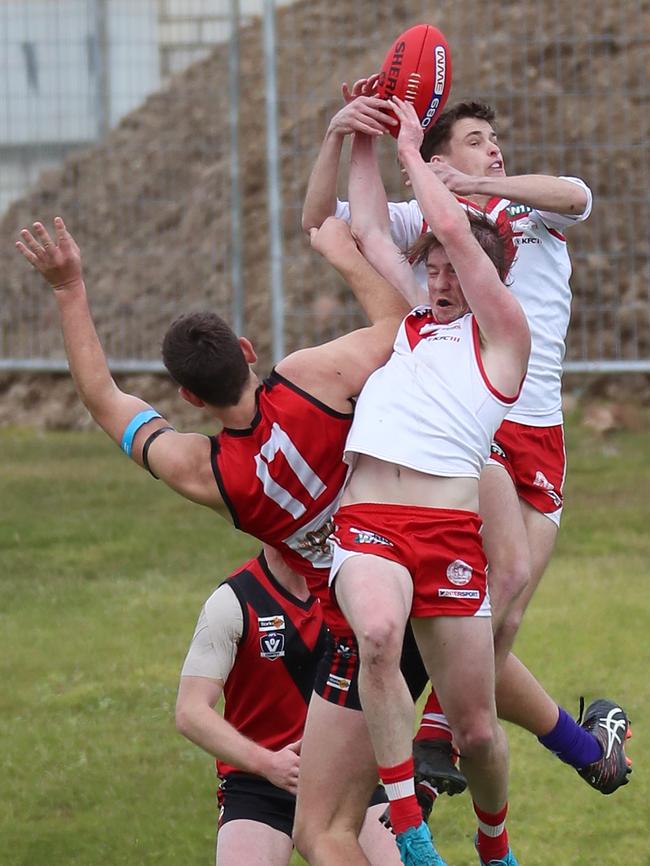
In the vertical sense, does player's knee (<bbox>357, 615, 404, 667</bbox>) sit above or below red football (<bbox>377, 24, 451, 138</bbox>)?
below

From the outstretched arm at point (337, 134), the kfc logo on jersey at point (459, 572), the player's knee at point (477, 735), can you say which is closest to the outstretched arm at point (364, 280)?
the outstretched arm at point (337, 134)

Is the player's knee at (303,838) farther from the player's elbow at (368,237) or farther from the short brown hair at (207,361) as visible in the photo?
the player's elbow at (368,237)

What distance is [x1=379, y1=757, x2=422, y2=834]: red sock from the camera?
4.11 m

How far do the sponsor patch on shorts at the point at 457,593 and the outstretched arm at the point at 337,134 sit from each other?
1.43 m

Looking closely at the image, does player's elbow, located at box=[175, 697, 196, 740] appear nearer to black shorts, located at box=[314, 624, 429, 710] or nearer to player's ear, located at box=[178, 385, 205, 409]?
black shorts, located at box=[314, 624, 429, 710]

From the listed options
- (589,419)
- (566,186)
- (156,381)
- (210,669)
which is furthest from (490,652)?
(156,381)

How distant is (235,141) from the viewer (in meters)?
13.3

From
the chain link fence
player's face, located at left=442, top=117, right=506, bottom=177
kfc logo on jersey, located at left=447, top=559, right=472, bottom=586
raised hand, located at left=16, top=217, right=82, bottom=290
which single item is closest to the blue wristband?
raised hand, located at left=16, top=217, right=82, bottom=290

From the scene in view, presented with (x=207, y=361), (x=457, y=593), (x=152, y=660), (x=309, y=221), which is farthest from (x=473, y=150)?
(x=152, y=660)

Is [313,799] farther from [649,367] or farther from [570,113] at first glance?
[570,113]

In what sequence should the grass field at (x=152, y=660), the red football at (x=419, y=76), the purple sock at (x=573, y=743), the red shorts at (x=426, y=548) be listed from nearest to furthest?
1. the red shorts at (x=426, y=548)
2. the red football at (x=419, y=76)
3. the purple sock at (x=573, y=743)
4. the grass field at (x=152, y=660)

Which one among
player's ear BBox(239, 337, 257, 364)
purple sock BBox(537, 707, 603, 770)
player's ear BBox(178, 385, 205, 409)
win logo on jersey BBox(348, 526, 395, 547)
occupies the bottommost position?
purple sock BBox(537, 707, 603, 770)

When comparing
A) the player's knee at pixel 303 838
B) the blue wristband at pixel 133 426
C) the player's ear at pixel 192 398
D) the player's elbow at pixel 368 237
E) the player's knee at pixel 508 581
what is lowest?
the player's knee at pixel 303 838

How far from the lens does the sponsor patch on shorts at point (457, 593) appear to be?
13.8 ft
